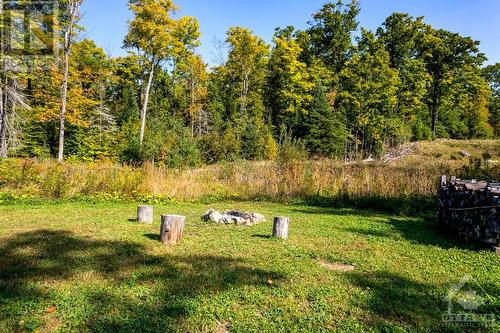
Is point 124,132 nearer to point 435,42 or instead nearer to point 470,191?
point 470,191

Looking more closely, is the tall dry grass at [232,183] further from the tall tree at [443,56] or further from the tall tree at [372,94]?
the tall tree at [443,56]

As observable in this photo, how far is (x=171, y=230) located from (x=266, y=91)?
104 feet

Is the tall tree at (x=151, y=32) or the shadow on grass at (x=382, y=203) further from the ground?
the tall tree at (x=151, y=32)

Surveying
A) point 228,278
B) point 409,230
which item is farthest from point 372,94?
Result: point 228,278

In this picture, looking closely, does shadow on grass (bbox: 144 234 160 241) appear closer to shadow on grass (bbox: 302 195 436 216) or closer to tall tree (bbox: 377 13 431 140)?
shadow on grass (bbox: 302 195 436 216)

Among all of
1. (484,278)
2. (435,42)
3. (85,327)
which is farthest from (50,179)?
(435,42)

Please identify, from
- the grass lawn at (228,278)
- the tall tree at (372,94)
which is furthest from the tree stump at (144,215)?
the tall tree at (372,94)

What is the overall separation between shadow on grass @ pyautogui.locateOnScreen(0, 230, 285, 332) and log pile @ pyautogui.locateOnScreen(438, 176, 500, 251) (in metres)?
3.82

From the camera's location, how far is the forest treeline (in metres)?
24.8

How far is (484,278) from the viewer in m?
4.58

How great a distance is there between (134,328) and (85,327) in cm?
43

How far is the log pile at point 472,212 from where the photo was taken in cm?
570

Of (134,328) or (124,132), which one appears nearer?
(134,328)

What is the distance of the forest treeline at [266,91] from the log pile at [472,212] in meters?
17.1
